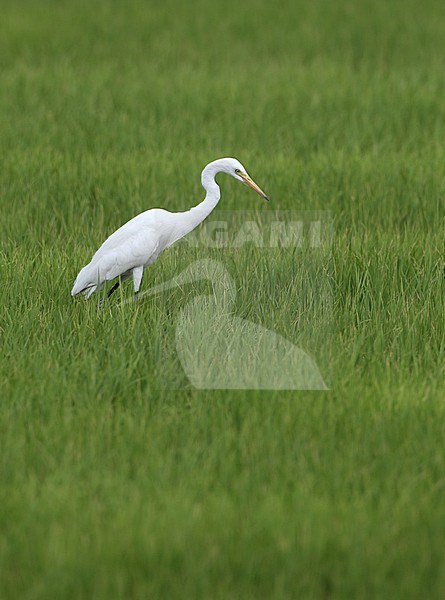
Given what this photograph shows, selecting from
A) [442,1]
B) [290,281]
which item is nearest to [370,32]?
[442,1]

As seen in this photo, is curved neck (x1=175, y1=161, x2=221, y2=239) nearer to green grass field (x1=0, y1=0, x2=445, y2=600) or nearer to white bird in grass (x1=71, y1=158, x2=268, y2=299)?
white bird in grass (x1=71, y1=158, x2=268, y2=299)

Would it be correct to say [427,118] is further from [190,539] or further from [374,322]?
[190,539]

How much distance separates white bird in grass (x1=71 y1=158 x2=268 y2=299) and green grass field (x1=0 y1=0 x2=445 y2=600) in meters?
0.14

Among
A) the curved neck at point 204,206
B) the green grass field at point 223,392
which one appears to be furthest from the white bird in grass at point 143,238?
the green grass field at point 223,392

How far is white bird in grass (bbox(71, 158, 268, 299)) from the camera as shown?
4141 mm

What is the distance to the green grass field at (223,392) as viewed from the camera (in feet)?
8.79

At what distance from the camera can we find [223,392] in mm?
3531

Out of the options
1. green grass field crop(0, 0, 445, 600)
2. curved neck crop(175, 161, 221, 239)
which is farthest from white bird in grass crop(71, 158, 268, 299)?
green grass field crop(0, 0, 445, 600)

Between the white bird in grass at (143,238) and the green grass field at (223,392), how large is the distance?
0.45ft

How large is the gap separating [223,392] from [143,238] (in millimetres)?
913

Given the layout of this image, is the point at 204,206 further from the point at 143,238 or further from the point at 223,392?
the point at 223,392

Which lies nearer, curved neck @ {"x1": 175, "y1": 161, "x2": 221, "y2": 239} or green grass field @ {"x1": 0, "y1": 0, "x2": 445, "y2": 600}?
green grass field @ {"x1": 0, "y1": 0, "x2": 445, "y2": 600}

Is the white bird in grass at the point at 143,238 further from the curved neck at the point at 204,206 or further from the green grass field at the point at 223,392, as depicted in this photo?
the green grass field at the point at 223,392

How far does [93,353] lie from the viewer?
12.6ft
